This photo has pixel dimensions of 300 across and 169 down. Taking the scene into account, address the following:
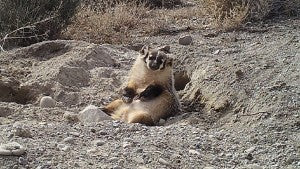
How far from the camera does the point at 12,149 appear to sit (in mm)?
4570

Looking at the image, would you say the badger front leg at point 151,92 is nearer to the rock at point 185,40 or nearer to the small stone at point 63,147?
the rock at point 185,40

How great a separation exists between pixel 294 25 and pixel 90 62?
3.75 metres

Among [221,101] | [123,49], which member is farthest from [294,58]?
[123,49]

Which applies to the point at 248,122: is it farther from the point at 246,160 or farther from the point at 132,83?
the point at 132,83

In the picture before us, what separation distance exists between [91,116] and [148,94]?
126 cm

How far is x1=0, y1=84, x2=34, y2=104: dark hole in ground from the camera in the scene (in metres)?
7.86

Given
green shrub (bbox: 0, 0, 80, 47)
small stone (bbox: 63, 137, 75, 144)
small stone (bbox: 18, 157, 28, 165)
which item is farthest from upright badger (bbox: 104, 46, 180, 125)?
small stone (bbox: 18, 157, 28, 165)

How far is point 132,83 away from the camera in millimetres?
7949

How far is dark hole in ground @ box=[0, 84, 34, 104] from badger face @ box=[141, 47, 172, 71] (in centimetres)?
162

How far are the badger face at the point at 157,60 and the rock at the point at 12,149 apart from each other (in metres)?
3.47

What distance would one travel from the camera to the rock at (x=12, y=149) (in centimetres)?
450

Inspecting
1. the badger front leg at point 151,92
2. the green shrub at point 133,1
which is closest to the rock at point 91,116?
the badger front leg at point 151,92

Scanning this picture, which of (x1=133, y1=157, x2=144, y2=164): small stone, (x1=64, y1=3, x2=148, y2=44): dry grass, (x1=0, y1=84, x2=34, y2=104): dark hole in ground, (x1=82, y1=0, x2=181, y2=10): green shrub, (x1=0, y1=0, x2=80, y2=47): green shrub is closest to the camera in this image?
(x1=133, y1=157, x2=144, y2=164): small stone

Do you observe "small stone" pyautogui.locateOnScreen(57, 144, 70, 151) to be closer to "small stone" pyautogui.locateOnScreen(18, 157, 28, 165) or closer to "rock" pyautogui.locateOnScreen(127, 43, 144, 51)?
"small stone" pyautogui.locateOnScreen(18, 157, 28, 165)
